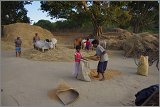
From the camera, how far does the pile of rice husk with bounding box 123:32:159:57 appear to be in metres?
16.9

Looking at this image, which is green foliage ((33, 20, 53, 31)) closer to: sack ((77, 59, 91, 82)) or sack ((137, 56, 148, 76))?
sack ((137, 56, 148, 76))

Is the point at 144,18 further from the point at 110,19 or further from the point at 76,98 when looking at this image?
the point at 76,98

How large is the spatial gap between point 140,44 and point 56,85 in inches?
330

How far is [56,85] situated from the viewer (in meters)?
9.75

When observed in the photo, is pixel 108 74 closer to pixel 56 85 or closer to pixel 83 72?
pixel 83 72

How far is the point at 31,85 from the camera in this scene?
9.68 m

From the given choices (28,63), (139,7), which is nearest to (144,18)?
(139,7)

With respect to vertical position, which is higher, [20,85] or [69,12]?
[69,12]

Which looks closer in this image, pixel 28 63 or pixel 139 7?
pixel 28 63

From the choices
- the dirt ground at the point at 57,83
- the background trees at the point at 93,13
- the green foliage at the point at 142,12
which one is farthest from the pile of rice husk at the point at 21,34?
the green foliage at the point at 142,12

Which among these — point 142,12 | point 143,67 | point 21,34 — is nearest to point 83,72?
point 143,67

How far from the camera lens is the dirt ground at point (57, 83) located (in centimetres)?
830

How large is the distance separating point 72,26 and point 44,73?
2726cm

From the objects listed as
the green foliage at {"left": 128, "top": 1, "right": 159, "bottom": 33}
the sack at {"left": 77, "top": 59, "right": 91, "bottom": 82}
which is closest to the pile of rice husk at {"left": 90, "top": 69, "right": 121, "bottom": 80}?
the sack at {"left": 77, "top": 59, "right": 91, "bottom": 82}
